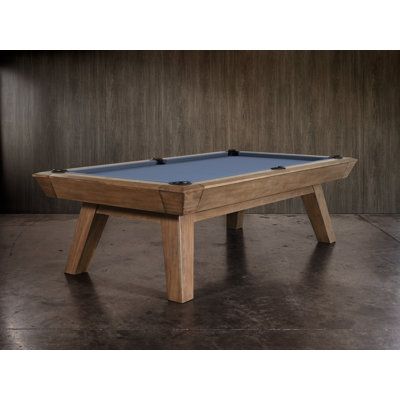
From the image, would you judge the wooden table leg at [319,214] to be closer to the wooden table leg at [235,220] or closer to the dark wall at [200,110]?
the wooden table leg at [235,220]

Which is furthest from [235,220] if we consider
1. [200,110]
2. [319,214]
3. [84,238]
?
[84,238]

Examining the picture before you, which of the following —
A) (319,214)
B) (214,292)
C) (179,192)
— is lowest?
(214,292)

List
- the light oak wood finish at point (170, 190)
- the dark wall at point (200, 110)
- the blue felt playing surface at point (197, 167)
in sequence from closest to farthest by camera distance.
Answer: the light oak wood finish at point (170, 190), the blue felt playing surface at point (197, 167), the dark wall at point (200, 110)

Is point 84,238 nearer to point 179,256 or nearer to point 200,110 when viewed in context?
point 179,256

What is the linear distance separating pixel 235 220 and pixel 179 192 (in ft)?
7.33

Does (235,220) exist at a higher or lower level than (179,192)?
lower

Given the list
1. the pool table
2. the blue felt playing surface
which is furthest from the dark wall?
the pool table

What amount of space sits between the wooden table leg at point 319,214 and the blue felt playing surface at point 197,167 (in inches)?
9.7

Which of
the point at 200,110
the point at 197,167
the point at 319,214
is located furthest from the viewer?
the point at 200,110

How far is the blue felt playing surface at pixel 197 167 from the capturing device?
13.2 feet

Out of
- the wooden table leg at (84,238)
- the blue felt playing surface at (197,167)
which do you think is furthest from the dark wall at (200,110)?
the wooden table leg at (84,238)

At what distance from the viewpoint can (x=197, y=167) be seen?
4543mm

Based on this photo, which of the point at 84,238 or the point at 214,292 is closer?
the point at 214,292

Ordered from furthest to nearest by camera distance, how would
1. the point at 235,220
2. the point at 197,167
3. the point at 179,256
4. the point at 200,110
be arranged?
the point at 200,110, the point at 235,220, the point at 197,167, the point at 179,256
